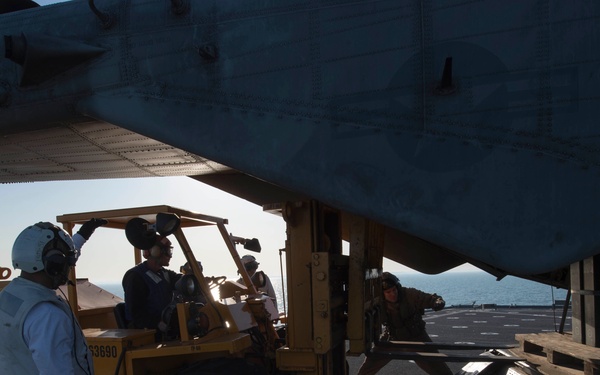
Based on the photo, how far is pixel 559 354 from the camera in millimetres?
5570

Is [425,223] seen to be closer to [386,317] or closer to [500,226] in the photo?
[500,226]

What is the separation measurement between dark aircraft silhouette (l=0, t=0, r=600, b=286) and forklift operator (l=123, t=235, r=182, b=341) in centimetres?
122

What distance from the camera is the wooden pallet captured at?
191 inches

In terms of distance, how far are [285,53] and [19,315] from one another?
109 inches

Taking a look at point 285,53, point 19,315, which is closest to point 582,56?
point 285,53

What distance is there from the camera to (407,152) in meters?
4.31

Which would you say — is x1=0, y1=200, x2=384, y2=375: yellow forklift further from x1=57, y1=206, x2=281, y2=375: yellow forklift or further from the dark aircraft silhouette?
the dark aircraft silhouette

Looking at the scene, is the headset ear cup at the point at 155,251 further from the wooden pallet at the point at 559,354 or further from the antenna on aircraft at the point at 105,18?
the wooden pallet at the point at 559,354

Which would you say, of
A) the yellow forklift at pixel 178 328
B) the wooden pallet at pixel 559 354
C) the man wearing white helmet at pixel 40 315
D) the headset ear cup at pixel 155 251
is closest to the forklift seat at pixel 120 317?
the yellow forklift at pixel 178 328

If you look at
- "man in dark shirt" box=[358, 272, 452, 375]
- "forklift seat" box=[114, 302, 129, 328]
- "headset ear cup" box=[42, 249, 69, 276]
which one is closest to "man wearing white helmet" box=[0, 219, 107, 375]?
"headset ear cup" box=[42, 249, 69, 276]

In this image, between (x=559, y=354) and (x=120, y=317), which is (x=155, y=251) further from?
(x=559, y=354)

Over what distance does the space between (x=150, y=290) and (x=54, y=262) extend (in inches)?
87.2

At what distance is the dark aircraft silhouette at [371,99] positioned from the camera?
4051 millimetres

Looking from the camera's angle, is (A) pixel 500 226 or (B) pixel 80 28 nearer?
(A) pixel 500 226
